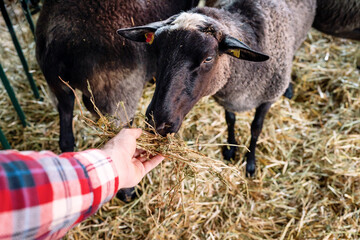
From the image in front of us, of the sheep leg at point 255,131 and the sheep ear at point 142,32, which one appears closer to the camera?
the sheep ear at point 142,32

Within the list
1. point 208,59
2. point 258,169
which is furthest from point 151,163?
point 258,169

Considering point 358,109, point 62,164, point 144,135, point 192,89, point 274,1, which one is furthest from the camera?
point 358,109

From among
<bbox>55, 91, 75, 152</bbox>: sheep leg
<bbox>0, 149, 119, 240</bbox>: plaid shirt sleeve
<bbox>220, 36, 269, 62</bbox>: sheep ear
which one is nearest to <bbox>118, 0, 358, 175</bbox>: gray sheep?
<bbox>220, 36, 269, 62</bbox>: sheep ear

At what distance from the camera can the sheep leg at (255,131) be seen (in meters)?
3.13

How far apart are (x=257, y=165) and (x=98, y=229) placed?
1.97 meters

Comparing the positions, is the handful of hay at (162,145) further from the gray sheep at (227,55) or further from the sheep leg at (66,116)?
the sheep leg at (66,116)

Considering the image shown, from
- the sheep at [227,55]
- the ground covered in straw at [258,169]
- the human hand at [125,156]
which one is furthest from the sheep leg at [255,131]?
the human hand at [125,156]

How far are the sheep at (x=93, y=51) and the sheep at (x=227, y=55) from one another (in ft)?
0.86

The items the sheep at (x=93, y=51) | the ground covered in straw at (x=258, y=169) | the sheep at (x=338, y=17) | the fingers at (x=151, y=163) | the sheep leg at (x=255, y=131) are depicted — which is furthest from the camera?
the sheep at (x=338, y=17)

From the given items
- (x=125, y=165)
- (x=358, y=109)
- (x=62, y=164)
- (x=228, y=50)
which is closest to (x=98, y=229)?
(x=125, y=165)

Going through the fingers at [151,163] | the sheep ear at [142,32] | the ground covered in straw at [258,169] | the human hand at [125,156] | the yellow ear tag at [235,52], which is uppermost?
the sheep ear at [142,32]

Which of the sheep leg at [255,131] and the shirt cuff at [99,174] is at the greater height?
the shirt cuff at [99,174]

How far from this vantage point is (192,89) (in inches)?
84.2

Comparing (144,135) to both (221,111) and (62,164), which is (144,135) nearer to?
(62,164)
